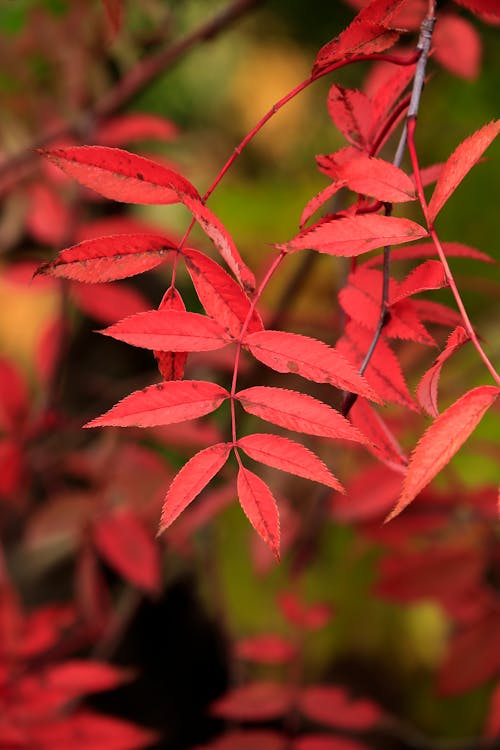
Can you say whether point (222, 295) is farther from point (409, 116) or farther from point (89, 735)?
point (89, 735)

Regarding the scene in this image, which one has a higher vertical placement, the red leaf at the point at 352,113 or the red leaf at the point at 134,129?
the red leaf at the point at 134,129

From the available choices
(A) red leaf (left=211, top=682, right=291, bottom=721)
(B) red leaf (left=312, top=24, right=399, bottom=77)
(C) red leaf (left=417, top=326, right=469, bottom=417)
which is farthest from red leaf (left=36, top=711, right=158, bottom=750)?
(B) red leaf (left=312, top=24, right=399, bottom=77)

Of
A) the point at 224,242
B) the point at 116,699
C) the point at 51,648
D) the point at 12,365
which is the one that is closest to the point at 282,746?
the point at 51,648

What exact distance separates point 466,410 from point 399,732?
3.03 ft

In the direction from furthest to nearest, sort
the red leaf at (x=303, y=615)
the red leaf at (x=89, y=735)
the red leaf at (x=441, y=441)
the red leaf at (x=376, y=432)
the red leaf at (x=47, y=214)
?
1. the red leaf at (x=47, y=214)
2. the red leaf at (x=303, y=615)
3. the red leaf at (x=89, y=735)
4. the red leaf at (x=376, y=432)
5. the red leaf at (x=441, y=441)

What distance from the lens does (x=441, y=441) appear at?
13.7 inches

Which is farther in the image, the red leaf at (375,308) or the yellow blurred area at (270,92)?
the yellow blurred area at (270,92)

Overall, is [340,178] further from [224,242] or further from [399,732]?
[399,732]

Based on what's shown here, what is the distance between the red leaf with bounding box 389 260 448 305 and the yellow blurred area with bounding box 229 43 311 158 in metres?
2.02

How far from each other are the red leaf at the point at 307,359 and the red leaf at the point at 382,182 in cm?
8

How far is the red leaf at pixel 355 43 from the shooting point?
1.27 ft

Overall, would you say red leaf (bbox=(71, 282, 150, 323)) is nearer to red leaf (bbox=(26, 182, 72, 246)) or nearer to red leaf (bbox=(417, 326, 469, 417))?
red leaf (bbox=(26, 182, 72, 246))

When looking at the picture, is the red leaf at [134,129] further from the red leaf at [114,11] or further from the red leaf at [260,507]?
the red leaf at [260,507]

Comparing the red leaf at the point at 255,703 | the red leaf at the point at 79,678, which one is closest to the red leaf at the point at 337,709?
the red leaf at the point at 255,703
